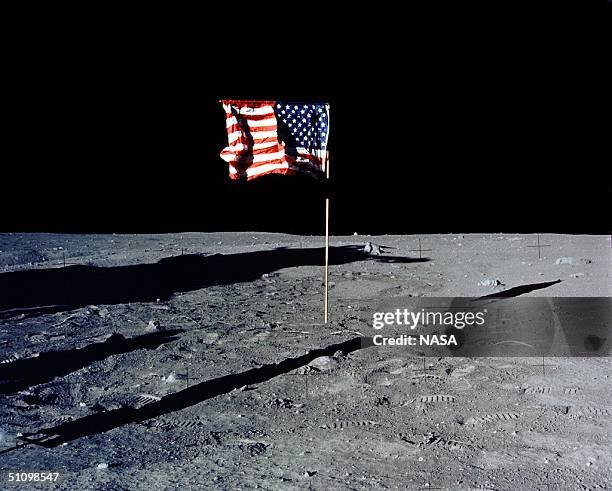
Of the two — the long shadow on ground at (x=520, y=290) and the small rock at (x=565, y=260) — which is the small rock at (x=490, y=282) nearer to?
the long shadow on ground at (x=520, y=290)

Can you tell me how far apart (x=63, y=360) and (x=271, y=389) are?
5.01 ft

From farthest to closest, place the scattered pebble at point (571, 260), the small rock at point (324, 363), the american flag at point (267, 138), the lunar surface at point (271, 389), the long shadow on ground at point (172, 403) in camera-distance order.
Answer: the scattered pebble at point (571, 260)
the american flag at point (267, 138)
the small rock at point (324, 363)
the long shadow on ground at point (172, 403)
the lunar surface at point (271, 389)

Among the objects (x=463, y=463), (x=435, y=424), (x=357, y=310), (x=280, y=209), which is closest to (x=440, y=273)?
(x=357, y=310)

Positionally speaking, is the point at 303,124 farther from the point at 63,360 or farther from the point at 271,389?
the point at 63,360

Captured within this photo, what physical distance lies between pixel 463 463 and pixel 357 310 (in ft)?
9.22

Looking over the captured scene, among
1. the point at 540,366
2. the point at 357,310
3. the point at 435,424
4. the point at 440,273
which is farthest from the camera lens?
the point at 440,273

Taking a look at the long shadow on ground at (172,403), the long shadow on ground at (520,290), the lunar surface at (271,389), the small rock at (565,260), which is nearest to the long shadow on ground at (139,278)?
the lunar surface at (271,389)

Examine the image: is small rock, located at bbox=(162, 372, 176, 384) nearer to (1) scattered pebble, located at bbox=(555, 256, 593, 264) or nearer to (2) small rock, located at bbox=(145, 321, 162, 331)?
(2) small rock, located at bbox=(145, 321, 162, 331)

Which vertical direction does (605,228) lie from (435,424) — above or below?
above

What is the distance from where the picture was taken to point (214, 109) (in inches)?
284

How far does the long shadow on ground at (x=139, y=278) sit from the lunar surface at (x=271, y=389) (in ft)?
0.11

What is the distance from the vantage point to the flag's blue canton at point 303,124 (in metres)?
5.02

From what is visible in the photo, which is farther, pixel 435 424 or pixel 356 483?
pixel 435 424

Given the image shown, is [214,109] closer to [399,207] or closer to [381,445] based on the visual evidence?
[399,207]
